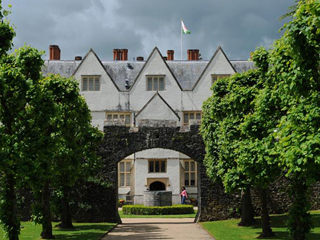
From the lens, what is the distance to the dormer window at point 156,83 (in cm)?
4731

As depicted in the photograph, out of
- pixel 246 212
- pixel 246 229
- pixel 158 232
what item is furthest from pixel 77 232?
pixel 246 212

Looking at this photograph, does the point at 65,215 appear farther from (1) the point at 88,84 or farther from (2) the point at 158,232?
(1) the point at 88,84

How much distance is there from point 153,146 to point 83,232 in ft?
23.1

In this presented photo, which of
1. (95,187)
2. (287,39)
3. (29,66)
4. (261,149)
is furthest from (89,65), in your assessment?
(287,39)

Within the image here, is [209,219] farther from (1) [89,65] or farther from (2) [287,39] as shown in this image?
(1) [89,65]

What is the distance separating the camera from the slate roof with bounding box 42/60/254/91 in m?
49.4

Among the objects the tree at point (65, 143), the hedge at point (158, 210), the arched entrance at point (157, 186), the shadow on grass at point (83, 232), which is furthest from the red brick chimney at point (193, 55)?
the shadow on grass at point (83, 232)

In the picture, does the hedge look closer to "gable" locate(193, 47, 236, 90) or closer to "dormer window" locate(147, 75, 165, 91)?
"dormer window" locate(147, 75, 165, 91)

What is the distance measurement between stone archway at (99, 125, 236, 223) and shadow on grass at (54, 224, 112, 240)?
306 cm

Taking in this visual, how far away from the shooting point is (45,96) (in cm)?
1686

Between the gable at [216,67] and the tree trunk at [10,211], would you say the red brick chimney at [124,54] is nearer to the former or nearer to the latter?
the gable at [216,67]

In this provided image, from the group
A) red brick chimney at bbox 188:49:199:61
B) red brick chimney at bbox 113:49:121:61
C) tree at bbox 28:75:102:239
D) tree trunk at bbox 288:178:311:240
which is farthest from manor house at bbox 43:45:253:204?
tree trunk at bbox 288:178:311:240

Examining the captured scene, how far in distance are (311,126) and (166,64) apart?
3642 centimetres

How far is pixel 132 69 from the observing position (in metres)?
50.7
